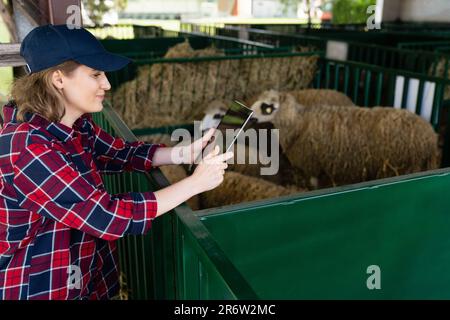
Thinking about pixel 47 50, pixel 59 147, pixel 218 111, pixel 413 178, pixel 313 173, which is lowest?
pixel 313 173

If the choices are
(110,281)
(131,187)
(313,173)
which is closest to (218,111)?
(313,173)

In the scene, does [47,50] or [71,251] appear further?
[71,251]

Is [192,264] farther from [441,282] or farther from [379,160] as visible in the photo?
[379,160]

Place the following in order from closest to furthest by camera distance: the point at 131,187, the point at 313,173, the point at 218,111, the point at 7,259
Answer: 1. the point at 7,259
2. the point at 131,187
3. the point at 313,173
4. the point at 218,111

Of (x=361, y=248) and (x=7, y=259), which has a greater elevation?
(x=7, y=259)

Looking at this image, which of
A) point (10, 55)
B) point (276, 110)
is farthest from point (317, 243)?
point (276, 110)

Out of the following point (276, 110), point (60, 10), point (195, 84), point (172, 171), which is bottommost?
point (172, 171)

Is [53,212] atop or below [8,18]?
below

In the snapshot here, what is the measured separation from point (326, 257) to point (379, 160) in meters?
2.55

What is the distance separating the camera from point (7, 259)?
145 cm

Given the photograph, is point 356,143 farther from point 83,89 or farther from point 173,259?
point 83,89

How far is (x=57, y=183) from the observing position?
1.27 meters

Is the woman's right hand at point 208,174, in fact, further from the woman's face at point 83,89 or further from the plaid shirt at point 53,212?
the woman's face at point 83,89

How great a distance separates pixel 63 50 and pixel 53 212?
0.45 metres
